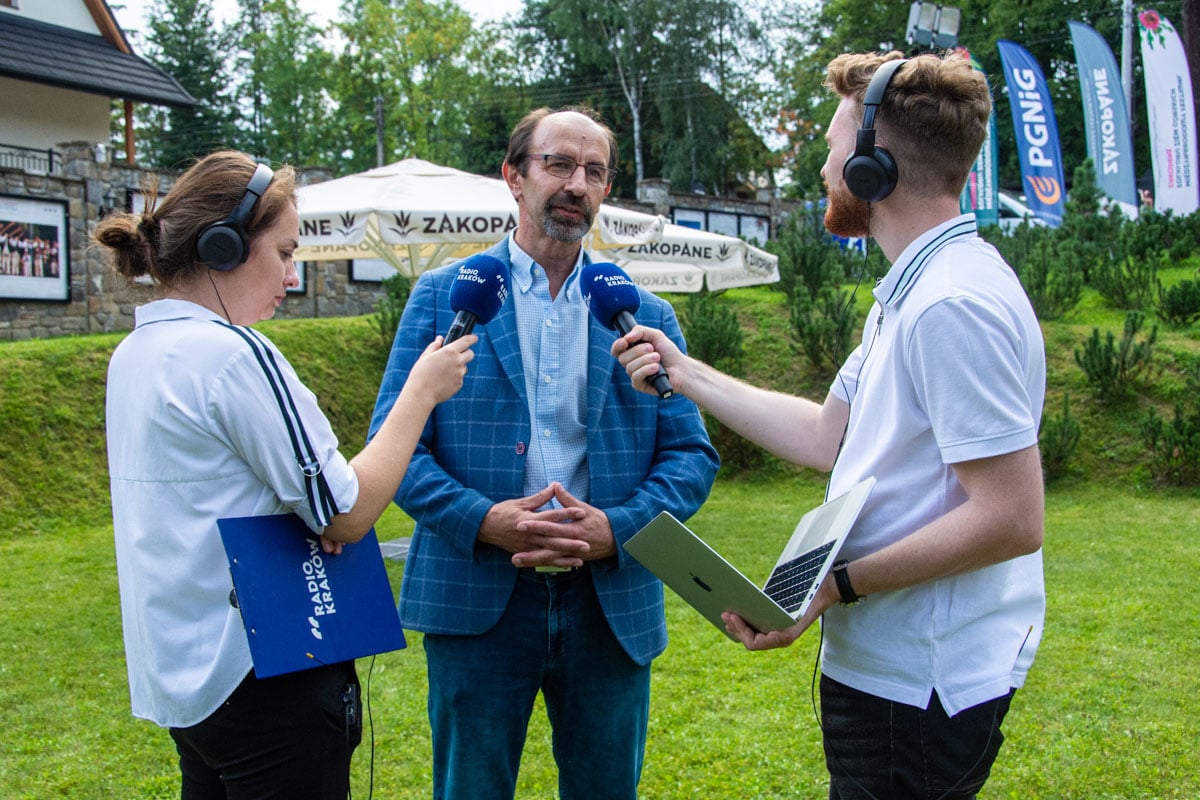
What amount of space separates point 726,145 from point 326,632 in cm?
4209

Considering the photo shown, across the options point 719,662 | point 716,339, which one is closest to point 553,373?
point 719,662

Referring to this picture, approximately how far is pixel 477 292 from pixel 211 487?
0.87 metres

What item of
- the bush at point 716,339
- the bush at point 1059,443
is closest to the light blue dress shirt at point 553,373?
the bush at point 1059,443

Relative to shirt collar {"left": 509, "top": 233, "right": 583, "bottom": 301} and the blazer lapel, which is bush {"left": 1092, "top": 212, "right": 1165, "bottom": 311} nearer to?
shirt collar {"left": 509, "top": 233, "right": 583, "bottom": 301}

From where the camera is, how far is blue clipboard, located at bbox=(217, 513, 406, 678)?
1.94 metres

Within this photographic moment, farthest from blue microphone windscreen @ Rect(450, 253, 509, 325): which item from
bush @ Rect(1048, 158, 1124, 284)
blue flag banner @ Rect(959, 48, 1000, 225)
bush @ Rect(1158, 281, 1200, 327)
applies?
blue flag banner @ Rect(959, 48, 1000, 225)

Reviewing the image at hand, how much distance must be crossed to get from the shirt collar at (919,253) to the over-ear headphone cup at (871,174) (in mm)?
120

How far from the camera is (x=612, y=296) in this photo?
2.76 m

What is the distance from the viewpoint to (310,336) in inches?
502

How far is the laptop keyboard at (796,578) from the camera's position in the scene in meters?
1.96

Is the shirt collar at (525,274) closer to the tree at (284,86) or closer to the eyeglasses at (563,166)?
the eyeglasses at (563,166)

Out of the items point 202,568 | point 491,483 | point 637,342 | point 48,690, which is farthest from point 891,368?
point 48,690

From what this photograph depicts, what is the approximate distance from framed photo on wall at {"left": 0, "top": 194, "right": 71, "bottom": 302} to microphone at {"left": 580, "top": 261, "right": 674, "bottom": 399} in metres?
15.0

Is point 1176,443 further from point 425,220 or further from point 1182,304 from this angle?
point 425,220
